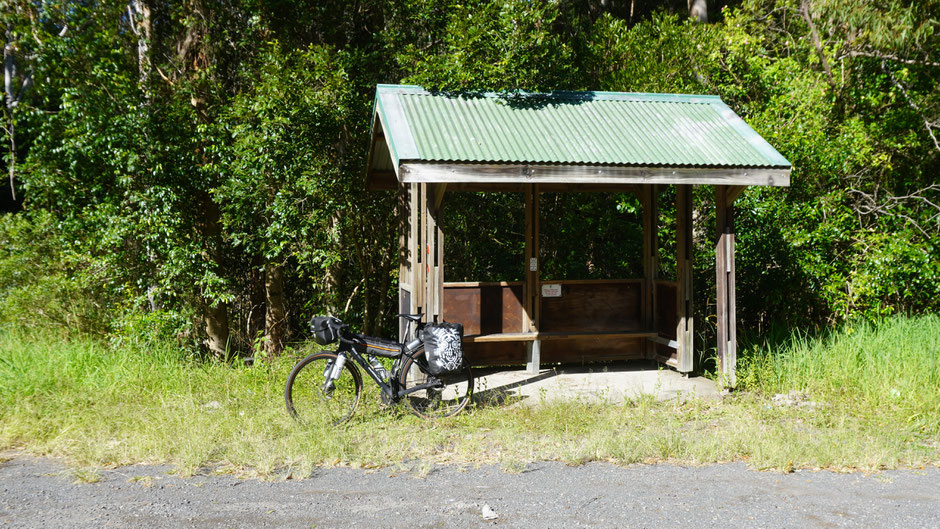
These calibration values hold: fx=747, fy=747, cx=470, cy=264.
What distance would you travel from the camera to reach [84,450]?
5.91m

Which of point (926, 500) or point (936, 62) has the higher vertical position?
point (936, 62)

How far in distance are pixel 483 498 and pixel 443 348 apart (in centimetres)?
201

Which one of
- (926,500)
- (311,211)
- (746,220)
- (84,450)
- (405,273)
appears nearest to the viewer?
(926,500)

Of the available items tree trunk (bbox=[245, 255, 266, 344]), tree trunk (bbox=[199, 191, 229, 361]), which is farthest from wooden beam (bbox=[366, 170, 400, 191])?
tree trunk (bbox=[245, 255, 266, 344])

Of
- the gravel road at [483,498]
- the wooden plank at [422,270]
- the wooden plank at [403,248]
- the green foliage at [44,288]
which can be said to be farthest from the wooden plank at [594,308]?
the green foliage at [44,288]

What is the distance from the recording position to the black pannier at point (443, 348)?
676 cm

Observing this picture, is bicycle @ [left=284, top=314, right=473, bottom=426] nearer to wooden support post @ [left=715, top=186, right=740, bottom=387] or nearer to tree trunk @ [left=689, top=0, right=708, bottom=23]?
wooden support post @ [left=715, top=186, right=740, bottom=387]

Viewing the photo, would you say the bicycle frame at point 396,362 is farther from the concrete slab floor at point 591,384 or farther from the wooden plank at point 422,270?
the concrete slab floor at point 591,384

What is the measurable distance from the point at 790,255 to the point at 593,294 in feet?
9.79

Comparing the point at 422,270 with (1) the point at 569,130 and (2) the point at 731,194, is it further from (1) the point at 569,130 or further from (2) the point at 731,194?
(2) the point at 731,194

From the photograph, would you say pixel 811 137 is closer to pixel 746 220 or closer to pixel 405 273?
pixel 746 220

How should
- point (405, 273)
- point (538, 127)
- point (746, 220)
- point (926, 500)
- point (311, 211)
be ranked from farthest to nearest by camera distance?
1. point (746, 220)
2. point (311, 211)
3. point (405, 273)
4. point (538, 127)
5. point (926, 500)

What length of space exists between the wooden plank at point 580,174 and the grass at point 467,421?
216cm

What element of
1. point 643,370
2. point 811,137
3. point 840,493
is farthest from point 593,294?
point 840,493
